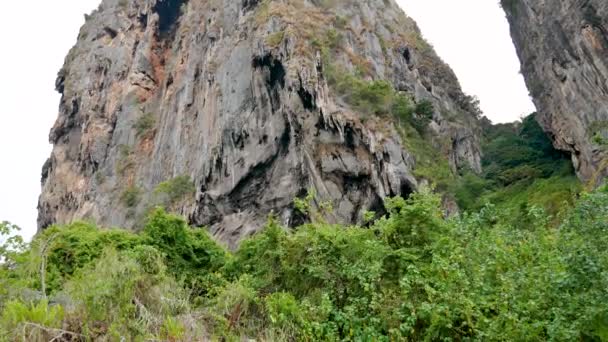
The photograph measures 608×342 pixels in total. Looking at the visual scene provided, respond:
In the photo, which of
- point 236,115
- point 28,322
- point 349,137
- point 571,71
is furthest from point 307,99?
point 28,322

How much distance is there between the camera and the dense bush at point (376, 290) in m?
7.02

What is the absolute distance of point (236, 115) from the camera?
36344 mm

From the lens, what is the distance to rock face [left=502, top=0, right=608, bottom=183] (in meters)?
27.8

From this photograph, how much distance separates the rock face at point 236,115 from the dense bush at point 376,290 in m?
20.4

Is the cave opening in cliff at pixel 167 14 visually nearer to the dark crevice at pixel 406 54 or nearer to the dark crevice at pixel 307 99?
the dark crevice at pixel 406 54

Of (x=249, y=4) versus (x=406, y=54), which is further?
(x=406, y=54)

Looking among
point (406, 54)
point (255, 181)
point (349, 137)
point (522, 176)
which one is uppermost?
point (406, 54)

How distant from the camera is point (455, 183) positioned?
3653 cm

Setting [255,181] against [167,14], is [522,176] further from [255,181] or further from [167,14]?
[167,14]

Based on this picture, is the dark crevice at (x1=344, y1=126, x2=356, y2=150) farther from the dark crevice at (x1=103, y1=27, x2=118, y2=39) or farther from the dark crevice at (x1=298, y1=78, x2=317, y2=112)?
the dark crevice at (x1=103, y1=27, x2=118, y2=39)

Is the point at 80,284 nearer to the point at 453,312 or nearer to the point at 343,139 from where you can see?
the point at 453,312

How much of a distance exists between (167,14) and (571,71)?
41.2m

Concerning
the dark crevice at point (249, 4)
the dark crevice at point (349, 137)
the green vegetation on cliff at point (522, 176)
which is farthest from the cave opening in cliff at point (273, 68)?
the green vegetation on cliff at point (522, 176)

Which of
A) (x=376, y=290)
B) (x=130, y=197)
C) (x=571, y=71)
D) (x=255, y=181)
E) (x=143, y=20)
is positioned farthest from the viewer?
(x=143, y=20)
